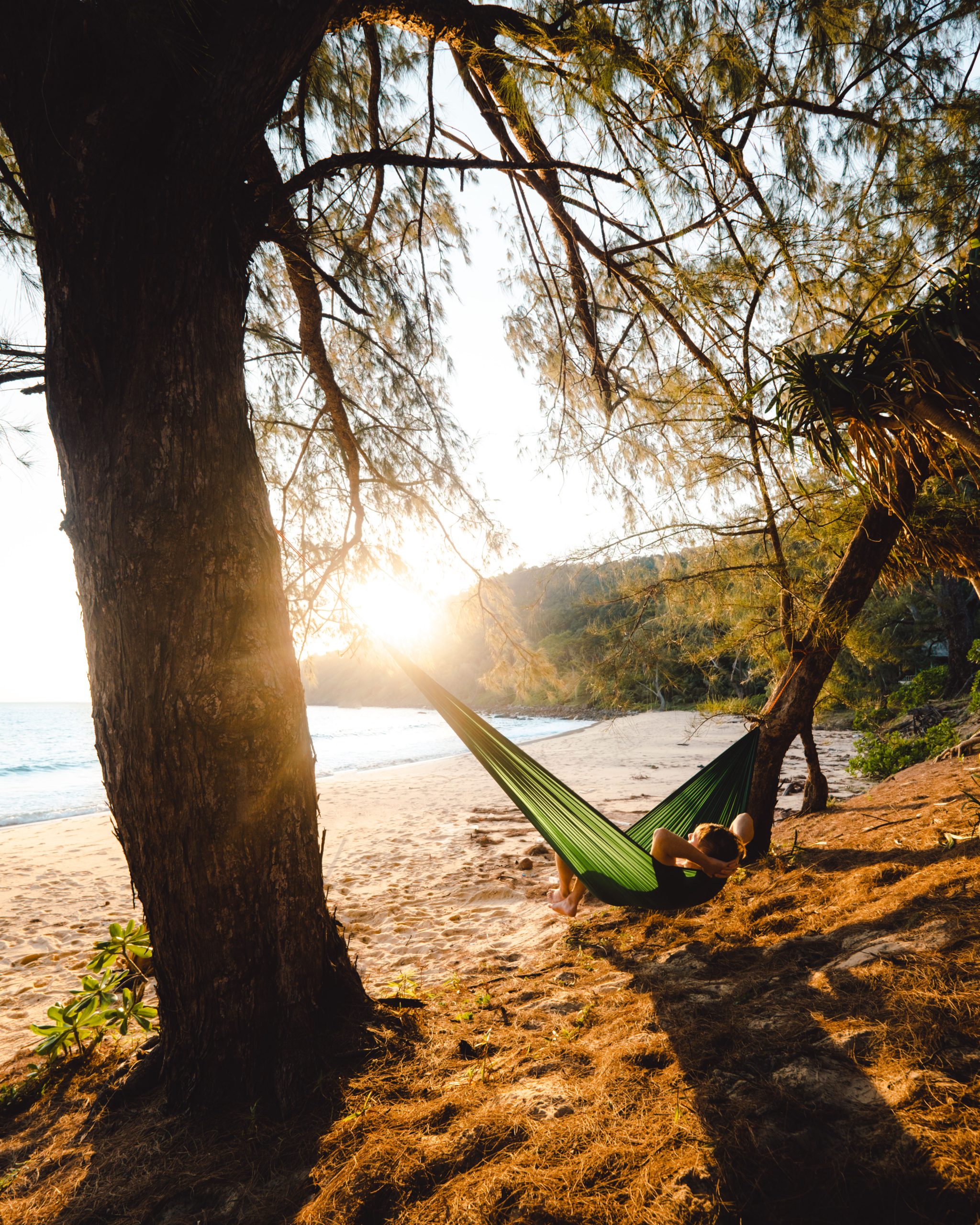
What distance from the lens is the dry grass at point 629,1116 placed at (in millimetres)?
764

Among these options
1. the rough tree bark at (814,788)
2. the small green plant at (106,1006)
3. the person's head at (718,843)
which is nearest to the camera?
the small green plant at (106,1006)

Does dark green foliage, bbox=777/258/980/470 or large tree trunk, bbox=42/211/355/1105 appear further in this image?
dark green foliage, bbox=777/258/980/470

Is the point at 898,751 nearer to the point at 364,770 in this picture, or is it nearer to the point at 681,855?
the point at 681,855

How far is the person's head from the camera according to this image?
6.61 feet

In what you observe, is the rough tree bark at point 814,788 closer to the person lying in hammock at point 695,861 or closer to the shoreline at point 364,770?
the shoreline at point 364,770

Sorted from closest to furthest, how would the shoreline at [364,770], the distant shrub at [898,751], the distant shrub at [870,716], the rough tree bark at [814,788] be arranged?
the rough tree bark at [814,788] → the distant shrub at [898,751] → the shoreline at [364,770] → the distant shrub at [870,716]

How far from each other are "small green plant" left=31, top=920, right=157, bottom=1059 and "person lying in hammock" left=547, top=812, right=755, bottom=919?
117 cm

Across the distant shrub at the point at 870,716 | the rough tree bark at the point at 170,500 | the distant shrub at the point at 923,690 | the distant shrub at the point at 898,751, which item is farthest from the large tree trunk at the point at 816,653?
the distant shrub at the point at 923,690

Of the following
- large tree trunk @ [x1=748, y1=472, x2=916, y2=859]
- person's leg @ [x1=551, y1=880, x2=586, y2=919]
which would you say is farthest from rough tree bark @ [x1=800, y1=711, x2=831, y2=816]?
person's leg @ [x1=551, y1=880, x2=586, y2=919]

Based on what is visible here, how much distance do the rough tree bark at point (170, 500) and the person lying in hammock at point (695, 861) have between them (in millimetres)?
953

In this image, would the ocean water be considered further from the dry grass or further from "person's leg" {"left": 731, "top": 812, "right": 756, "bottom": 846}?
"person's leg" {"left": 731, "top": 812, "right": 756, "bottom": 846}

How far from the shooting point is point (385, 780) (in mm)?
8328

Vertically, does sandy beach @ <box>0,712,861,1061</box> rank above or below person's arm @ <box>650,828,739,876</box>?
below

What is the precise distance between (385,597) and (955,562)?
2438mm
